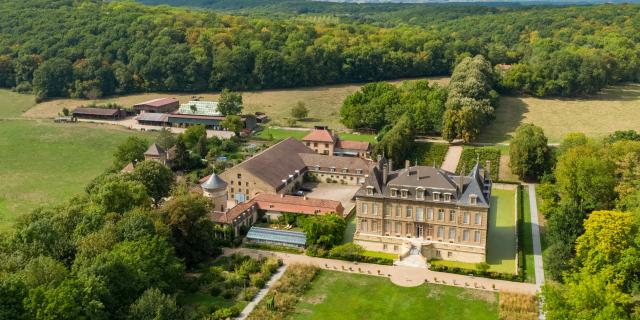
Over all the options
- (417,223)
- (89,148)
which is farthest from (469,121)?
(89,148)

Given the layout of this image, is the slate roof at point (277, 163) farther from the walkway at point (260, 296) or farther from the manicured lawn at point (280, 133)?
the walkway at point (260, 296)

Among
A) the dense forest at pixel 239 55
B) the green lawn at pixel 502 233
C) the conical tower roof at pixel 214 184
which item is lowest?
the green lawn at pixel 502 233

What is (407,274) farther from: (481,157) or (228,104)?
(228,104)

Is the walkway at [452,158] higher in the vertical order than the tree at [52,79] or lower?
lower

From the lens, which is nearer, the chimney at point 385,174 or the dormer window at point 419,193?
the dormer window at point 419,193

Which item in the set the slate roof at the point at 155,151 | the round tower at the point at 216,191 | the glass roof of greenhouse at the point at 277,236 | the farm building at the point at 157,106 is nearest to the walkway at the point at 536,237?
the glass roof of greenhouse at the point at 277,236

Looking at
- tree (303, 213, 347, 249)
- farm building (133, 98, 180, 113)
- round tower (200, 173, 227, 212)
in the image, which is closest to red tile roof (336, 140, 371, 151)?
round tower (200, 173, 227, 212)

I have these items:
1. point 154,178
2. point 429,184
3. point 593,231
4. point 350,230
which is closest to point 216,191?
point 154,178

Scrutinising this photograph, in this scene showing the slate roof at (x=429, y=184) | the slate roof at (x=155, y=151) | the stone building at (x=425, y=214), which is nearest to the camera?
the stone building at (x=425, y=214)
